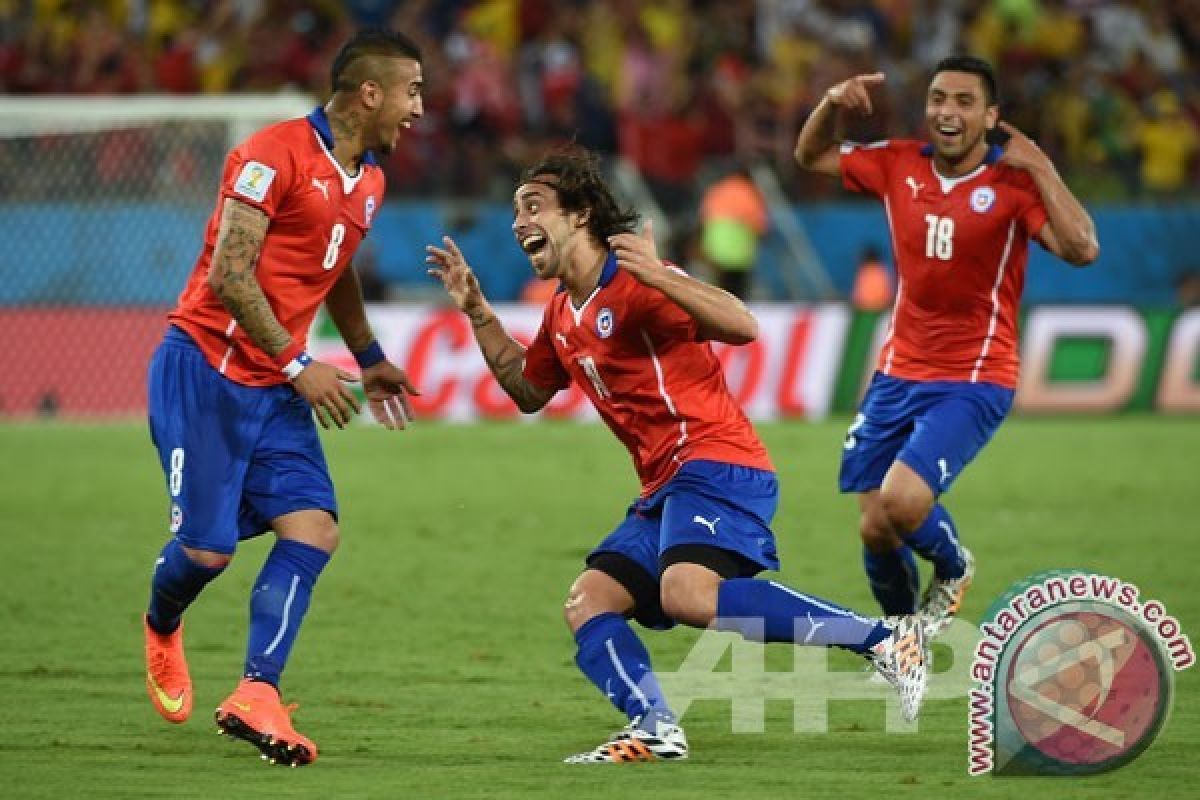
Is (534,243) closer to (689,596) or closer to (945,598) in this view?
(689,596)

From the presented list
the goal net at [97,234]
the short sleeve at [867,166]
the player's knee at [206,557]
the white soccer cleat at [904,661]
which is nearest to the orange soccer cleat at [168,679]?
the player's knee at [206,557]

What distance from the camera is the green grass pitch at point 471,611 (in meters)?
6.53

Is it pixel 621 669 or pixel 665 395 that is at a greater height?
pixel 665 395

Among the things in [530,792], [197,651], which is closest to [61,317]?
[197,651]

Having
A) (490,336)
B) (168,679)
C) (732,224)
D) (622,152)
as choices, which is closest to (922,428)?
(490,336)

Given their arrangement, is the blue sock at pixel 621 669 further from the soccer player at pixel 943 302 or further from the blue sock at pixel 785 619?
the soccer player at pixel 943 302

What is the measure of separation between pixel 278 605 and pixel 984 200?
347 centimetres

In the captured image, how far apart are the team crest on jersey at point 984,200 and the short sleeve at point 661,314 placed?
2343 millimetres

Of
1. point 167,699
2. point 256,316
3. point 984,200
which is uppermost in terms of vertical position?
point 984,200

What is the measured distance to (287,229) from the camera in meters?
7.25

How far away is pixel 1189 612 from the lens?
9828 mm

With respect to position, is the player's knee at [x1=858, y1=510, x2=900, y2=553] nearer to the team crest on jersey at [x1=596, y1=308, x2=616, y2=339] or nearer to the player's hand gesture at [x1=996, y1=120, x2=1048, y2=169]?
the player's hand gesture at [x1=996, y1=120, x2=1048, y2=169]

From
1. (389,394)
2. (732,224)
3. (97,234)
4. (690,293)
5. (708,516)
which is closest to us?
(690,293)

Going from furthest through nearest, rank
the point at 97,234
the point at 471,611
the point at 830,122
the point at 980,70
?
the point at 97,234 < the point at 471,611 < the point at 830,122 < the point at 980,70
